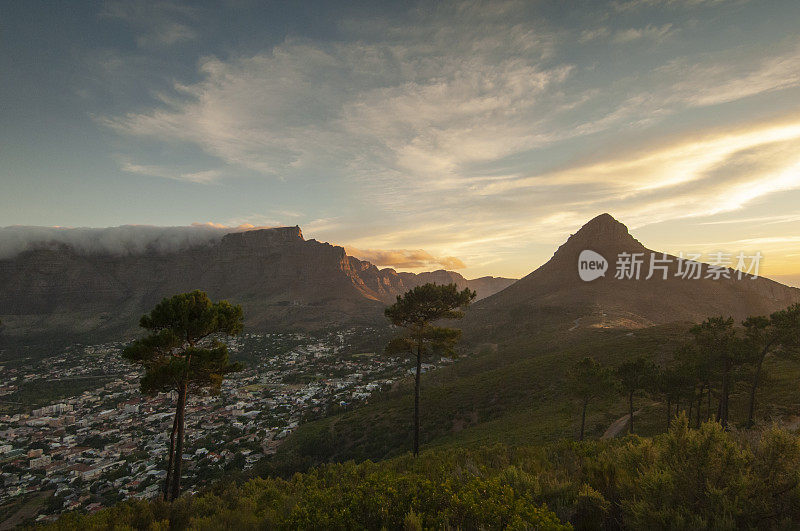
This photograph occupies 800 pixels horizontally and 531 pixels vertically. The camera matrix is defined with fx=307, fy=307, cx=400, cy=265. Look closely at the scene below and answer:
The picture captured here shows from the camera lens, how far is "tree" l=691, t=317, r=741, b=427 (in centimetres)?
1917

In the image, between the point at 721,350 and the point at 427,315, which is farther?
the point at 427,315

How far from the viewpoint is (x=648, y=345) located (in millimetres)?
42625

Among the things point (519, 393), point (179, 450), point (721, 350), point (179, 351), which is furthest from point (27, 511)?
point (721, 350)

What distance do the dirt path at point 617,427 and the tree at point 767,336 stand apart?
280 inches

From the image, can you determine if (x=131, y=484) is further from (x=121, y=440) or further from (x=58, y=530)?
(x=58, y=530)

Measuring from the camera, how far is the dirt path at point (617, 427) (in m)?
23.0

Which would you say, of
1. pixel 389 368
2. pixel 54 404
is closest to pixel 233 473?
pixel 389 368

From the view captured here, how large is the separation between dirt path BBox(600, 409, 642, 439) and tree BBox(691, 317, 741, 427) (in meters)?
5.96

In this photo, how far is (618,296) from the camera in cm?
11112

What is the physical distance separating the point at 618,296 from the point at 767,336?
4239 inches

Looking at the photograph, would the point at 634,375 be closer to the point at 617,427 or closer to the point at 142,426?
the point at 617,427

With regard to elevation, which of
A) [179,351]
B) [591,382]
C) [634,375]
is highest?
[179,351]

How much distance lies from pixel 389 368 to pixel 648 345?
57234 millimetres

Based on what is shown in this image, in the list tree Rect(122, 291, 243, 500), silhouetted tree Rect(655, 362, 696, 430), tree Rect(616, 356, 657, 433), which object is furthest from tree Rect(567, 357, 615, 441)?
tree Rect(122, 291, 243, 500)
